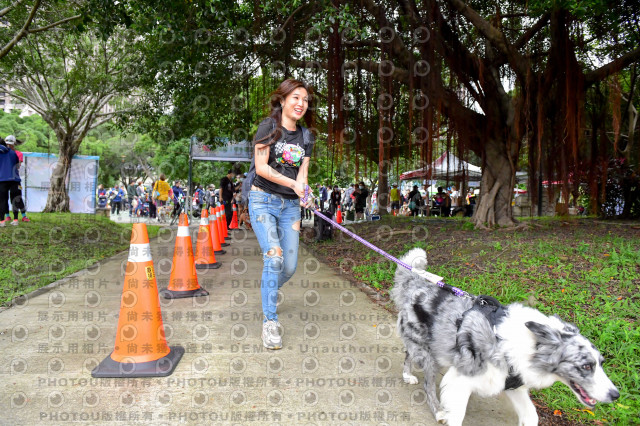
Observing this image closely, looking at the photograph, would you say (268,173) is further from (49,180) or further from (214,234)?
(49,180)

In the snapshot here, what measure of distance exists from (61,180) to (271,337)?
1618 cm

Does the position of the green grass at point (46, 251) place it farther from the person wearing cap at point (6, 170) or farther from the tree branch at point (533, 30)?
the tree branch at point (533, 30)

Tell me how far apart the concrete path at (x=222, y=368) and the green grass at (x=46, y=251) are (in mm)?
625

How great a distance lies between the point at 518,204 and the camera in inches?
904

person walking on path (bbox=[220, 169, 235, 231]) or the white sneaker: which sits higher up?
person walking on path (bbox=[220, 169, 235, 231])

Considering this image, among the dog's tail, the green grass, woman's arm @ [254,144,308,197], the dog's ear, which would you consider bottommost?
the green grass

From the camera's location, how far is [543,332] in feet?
6.23

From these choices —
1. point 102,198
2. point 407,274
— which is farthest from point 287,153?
point 102,198

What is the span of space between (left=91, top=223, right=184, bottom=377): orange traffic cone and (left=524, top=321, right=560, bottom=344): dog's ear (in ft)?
7.23

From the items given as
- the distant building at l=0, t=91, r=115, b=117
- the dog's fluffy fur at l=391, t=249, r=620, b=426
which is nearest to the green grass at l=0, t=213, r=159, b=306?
the dog's fluffy fur at l=391, t=249, r=620, b=426

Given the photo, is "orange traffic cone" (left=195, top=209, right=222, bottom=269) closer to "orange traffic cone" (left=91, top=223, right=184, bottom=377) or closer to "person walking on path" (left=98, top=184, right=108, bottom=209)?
"orange traffic cone" (left=91, top=223, right=184, bottom=377)

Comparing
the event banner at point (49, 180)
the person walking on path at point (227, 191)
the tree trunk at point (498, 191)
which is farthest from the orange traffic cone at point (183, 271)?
the event banner at point (49, 180)

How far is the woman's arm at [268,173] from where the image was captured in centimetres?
324

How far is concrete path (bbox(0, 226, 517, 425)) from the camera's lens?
2.36 m
